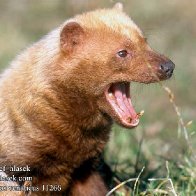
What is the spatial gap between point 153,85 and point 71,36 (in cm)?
596

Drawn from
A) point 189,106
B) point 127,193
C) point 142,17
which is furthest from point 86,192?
point 142,17

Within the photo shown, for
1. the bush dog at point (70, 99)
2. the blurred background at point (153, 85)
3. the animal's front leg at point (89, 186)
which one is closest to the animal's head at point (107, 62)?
the bush dog at point (70, 99)

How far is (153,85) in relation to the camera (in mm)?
12688

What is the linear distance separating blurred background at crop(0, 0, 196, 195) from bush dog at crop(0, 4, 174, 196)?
439 millimetres

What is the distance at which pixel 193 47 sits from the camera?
49.4 feet

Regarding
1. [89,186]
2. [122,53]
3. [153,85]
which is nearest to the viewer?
[122,53]

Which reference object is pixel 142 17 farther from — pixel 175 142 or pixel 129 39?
pixel 129 39

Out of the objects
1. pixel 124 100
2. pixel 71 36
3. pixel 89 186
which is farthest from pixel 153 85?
pixel 71 36

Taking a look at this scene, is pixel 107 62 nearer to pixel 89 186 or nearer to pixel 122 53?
pixel 122 53

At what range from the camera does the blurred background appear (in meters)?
8.05

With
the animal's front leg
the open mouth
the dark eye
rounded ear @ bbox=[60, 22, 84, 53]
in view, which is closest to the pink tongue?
the open mouth

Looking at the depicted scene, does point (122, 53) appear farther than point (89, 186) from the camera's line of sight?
No

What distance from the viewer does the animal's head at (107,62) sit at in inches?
266

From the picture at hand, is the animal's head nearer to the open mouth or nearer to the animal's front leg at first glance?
the open mouth
